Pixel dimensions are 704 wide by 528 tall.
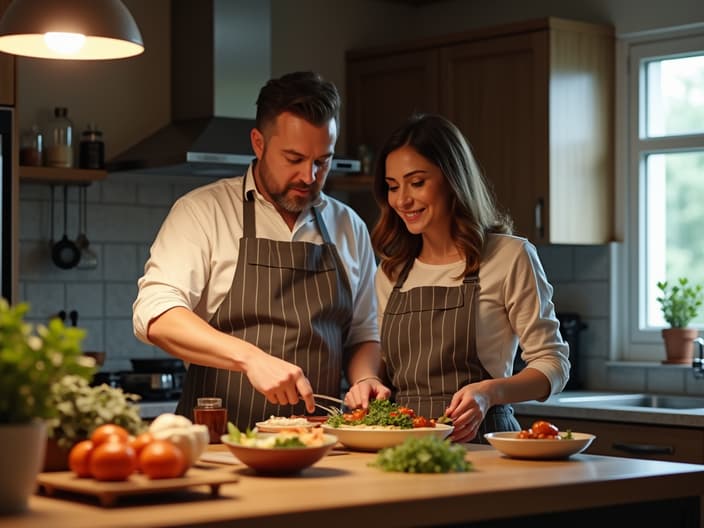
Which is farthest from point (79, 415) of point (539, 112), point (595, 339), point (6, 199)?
point (595, 339)

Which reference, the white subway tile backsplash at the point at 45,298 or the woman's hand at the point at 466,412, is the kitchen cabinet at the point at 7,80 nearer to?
the white subway tile backsplash at the point at 45,298

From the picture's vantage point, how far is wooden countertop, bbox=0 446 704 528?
1819mm

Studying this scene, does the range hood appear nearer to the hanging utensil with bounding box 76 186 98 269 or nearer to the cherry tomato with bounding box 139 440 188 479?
the hanging utensil with bounding box 76 186 98 269

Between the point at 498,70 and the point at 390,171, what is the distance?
6.93 ft

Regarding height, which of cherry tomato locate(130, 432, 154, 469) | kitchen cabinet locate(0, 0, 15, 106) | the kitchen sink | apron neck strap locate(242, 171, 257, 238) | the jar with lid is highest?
kitchen cabinet locate(0, 0, 15, 106)

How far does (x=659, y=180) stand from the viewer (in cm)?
518

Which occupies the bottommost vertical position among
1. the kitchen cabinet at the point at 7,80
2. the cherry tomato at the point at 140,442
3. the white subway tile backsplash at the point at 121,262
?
the cherry tomato at the point at 140,442

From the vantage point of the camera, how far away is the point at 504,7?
5.60 meters

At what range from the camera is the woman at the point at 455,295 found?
3102 mm

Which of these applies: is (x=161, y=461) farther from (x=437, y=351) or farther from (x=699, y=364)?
(x=699, y=364)

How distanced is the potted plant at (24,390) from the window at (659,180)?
372cm

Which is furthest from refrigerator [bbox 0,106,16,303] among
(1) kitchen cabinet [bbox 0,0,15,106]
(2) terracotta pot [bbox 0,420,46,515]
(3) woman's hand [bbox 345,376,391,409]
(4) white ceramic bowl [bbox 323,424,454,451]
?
(2) terracotta pot [bbox 0,420,46,515]

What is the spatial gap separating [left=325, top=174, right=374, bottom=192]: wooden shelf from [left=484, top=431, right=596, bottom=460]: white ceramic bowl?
2882 millimetres

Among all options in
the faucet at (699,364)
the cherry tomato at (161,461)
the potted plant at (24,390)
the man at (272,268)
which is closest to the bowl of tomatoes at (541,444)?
the man at (272,268)
